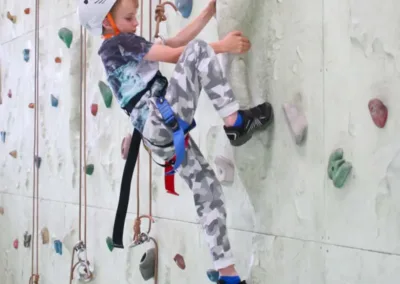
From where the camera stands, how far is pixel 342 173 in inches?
44.9

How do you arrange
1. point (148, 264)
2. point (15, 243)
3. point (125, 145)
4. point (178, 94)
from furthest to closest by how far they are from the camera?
point (15, 243) → point (125, 145) → point (148, 264) → point (178, 94)

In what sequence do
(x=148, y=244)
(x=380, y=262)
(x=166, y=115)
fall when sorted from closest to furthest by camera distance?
(x=380, y=262)
(x=166, y=115)
(x=148, y=244)

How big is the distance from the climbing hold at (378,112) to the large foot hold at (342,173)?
0.36 feet

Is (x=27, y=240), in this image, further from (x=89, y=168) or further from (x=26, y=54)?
(x=26, y=54)

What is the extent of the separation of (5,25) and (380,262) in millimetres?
2533

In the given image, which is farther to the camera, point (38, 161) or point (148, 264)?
point (38, 161)

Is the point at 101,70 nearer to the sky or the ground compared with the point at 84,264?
nearer to the sky

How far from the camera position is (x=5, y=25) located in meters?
2.99

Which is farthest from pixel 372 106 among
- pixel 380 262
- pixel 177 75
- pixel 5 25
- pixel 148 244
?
pixel 5 25

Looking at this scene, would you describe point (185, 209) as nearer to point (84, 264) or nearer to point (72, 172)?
point (84, 264)

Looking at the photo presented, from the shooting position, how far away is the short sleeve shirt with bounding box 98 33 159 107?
1.25 meters

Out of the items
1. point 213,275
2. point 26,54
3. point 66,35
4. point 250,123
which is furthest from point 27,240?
point 250,123

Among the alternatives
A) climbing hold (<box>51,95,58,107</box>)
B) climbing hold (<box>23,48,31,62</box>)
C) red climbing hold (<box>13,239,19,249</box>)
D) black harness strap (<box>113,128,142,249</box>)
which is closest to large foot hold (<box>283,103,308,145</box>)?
black harness strap (<box>113,128,142,249</box>)

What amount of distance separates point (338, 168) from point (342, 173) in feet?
0.05
